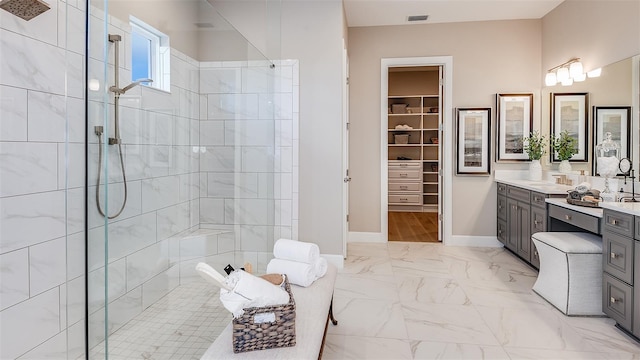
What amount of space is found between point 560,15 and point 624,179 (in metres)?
2.15

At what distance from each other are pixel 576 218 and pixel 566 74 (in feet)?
Answer: 6.21

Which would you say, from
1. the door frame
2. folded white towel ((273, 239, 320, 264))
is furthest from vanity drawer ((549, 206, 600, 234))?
folded white towel ((273, 239, 320, 264))

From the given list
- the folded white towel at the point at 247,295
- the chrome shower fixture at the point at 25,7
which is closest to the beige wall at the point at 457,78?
the folded white towel at the point at 247,295

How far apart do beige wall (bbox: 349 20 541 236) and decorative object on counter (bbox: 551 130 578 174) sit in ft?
1.80

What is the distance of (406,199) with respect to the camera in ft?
23.6

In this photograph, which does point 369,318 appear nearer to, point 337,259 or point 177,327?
point 337,259

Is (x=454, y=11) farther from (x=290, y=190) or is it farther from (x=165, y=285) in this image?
(x=165, y=285)

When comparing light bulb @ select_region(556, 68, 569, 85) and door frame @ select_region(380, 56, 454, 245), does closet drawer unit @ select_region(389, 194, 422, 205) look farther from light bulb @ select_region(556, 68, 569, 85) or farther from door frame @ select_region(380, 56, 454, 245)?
light bulb @ select_region(556, 68, 569, 85)

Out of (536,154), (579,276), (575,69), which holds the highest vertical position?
(575,69)

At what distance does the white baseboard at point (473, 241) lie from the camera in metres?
4.66

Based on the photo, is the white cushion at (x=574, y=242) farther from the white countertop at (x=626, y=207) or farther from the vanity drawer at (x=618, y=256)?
the white countertop at (x=626, y=207)

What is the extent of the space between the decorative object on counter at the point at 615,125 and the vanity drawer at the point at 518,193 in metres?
0.62

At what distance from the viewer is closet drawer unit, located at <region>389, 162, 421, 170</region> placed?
7141mm

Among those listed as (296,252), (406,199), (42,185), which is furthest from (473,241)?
(42,185)
